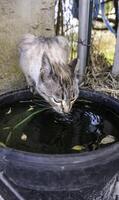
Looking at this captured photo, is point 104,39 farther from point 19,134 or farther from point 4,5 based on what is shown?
point 19,134

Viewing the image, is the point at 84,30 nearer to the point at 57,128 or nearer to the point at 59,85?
the point at 59,85

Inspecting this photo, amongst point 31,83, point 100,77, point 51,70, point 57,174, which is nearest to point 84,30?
point 100,77

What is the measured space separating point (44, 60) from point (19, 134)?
1.23 feet

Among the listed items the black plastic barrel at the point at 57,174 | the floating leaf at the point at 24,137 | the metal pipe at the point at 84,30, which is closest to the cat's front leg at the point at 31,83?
the floating leaf at the point at 24,137

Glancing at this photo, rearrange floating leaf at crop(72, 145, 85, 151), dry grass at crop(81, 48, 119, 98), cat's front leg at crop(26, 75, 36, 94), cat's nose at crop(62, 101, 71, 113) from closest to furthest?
1. floating leaf at crop(72, 145, 85, 151)
2. cat's nose at crop(62, 101, 71, 113)
3. cat's front leg at crop(26, 75, 36, 94)
4. dry grass at crop(81, 48, 119, 98)

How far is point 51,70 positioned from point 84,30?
67 cm

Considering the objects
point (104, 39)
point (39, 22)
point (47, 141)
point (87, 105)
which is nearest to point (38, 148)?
point (47, 141)

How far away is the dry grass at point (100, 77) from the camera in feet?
8.54

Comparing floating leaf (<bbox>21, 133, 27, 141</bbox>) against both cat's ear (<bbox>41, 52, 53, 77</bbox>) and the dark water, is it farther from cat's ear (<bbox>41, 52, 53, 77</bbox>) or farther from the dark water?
cat's ear (<bbox>41, 52, 53, 77</bbox>)

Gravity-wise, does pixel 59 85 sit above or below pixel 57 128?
above

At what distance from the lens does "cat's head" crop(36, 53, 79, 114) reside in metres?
1.84

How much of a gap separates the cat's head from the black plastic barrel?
395 mm

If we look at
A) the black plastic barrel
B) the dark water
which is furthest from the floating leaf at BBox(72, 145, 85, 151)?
the black plastic barrel

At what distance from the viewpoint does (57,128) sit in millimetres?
1875
